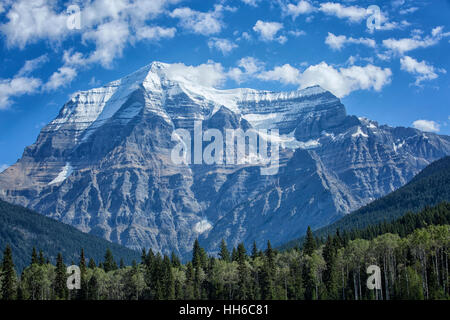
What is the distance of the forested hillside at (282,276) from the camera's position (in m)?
153

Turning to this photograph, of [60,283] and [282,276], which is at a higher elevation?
[282,276]

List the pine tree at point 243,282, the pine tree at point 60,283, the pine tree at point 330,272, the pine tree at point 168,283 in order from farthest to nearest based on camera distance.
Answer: the pine tree at point 60,283 → the pine tree at point 243,282 → the pine tree at point 168,283 → the pine tree at point 330,272

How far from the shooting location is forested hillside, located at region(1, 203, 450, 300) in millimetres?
153125

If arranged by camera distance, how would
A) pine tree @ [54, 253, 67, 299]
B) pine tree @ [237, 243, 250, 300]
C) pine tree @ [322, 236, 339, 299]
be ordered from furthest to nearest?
1. pine tree @ [54, 253, 67, 299]
2. pine tree @ [237, 243, 250, 300]
3. pine tree @ [322, 236, 339, 299]

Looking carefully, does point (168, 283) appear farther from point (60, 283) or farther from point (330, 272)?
point (330, 272)

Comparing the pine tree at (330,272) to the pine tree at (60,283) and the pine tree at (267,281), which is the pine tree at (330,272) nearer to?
the pine tree at (267,281)

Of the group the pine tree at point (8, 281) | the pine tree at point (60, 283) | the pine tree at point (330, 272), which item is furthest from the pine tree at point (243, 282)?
the pine tree at point (8, 281)

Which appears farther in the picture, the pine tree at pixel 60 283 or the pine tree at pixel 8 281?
the pine tree at pixel 60 283

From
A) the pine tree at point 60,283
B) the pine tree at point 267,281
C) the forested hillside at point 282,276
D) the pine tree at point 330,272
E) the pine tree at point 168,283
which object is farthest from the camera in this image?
the pine tree at point 60,283

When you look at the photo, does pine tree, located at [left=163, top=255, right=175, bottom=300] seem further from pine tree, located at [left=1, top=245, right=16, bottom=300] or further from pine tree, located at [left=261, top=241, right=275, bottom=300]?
pine tree, located at [left=1, top=245, right=16, bottom=300]

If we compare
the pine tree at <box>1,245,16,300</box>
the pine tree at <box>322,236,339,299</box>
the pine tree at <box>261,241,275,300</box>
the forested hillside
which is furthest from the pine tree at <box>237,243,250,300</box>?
the pine tree at <box>1,245,16,300</box>

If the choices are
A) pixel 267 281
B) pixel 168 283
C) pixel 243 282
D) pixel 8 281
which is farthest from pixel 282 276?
pixel 8 281

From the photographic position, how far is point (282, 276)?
17562 cm
